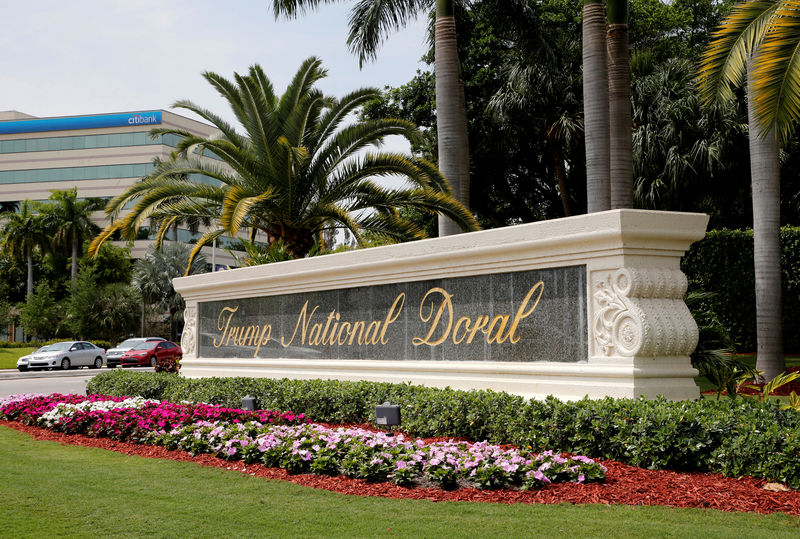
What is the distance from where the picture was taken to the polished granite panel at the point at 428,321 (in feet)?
28.4

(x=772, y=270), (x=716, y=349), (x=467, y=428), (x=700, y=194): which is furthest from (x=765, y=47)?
(x=700, y=194)

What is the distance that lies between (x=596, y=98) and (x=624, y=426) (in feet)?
27.9

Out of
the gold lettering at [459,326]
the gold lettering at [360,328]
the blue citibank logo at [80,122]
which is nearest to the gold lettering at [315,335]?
the gold lettering at [360,328]

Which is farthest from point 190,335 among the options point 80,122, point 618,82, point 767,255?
point 80,122

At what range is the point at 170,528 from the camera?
18.1 ft

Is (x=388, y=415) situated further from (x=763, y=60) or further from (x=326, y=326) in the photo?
(x=763, y=60)

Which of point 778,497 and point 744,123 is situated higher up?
point 744,123

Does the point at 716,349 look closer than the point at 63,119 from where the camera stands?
Yes

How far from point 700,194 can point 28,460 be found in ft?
78.4

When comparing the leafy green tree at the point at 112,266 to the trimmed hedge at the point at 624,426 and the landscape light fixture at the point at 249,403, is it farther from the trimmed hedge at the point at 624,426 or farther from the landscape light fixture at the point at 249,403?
the trimmed hedge at the point at 624,426

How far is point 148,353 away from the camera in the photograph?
37.5 m

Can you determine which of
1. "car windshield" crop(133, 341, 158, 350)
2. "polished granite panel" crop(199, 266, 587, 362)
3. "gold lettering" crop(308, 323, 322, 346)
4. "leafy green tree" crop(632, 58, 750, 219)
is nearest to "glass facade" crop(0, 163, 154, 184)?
"car windshield" crop(133, 341, 158, 350)

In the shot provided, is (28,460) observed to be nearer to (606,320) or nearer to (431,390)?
(431,390)

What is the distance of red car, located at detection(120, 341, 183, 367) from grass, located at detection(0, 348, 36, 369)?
5.93 meters
